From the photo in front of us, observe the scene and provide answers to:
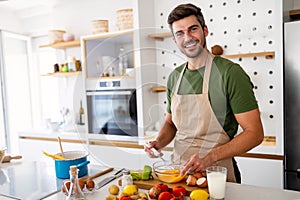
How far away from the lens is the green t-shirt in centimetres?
122

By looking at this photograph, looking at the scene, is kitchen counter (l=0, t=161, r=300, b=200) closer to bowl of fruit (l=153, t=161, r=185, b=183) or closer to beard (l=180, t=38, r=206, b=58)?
bowl of fruit (l=153, t=161, r=185, b=183)

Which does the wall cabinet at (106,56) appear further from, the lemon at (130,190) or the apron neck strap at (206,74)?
the lemon at (130,190)

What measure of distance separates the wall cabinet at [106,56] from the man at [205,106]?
1442 mm

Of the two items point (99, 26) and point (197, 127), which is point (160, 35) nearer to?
point (99, 26)

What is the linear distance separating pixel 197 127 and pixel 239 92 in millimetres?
287

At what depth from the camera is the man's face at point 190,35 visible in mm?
1322

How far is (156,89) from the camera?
2.78 m

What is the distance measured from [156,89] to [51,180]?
5.30 feet

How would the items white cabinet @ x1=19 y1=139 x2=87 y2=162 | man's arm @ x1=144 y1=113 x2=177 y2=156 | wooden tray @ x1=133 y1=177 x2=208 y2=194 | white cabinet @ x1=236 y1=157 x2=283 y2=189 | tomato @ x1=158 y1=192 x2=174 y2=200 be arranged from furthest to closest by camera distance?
1. white cabinet @ x1=19 y1=139 x2=87 y2=162
2. white cabinet @ x1=236 y1=157 x2=283 y2=189
3. man's arm @ x1=144 y1=113 x2=177 y2=156
4. wooden tray @ x1=133 y1=177 x2=208 y2=194
5. tomato @ x1=158 y1=192 x2=174 y2=200

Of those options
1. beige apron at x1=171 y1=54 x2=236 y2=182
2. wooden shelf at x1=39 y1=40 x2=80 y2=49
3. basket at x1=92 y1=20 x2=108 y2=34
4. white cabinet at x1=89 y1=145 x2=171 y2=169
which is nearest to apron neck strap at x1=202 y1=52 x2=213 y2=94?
beige apron at x1=171 y1=54 x2=236 y2=182

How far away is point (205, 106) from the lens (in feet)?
4.52

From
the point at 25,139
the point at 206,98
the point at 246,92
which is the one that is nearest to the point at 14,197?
the point at 206,98

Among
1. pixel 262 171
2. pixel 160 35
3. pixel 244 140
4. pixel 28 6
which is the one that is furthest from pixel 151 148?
pixel 28 6

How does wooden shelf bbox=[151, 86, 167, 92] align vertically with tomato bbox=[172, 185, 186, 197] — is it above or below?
above
